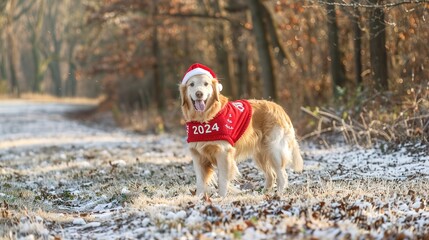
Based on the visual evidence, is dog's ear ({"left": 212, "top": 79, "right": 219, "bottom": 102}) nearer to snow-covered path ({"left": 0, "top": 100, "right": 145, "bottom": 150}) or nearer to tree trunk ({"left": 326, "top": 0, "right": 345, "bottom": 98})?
tree trunk ({"left": 326, "top": 0, "right": 345, "bottom": 98})

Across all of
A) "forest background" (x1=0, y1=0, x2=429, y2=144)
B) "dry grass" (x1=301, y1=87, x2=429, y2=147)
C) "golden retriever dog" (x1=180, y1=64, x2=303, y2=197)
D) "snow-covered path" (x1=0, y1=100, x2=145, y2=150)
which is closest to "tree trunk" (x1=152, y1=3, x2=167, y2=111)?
"forest background" (x1=0, y1=0, x2=429, y2=144)

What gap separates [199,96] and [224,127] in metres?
0.51

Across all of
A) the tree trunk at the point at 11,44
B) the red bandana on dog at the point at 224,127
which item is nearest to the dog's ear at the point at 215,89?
the red bandana on dog at the point at 224,127

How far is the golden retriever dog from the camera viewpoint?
7492mm

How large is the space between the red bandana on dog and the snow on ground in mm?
707

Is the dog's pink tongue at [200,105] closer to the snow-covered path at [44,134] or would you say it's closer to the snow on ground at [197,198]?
the snow on ground at [197,198]

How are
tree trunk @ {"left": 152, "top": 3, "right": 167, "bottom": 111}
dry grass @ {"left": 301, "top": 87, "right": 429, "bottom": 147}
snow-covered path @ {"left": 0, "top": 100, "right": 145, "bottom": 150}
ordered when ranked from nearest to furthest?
dry grass @ {"left": 301, "top": 87, "right": 429, "bottom": 147}
snow-covered path @ {"left": 0, "top": 100, "right": 145, "bottom": 150}
tree trunk @ {"left": 152, "top": 3, "right": 167, "bottom": 111}

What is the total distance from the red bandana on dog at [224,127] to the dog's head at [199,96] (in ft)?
0.39

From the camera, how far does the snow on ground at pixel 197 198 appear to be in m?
5.58

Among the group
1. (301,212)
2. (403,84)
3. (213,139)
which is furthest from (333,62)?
(301,212)

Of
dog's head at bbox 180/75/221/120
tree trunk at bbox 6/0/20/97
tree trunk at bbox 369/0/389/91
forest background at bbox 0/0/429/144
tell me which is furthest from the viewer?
tree trunk at bbox 6/0/20/97

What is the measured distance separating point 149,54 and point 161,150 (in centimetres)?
1285

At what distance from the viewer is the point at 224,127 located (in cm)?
755

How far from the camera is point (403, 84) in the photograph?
509 inches
